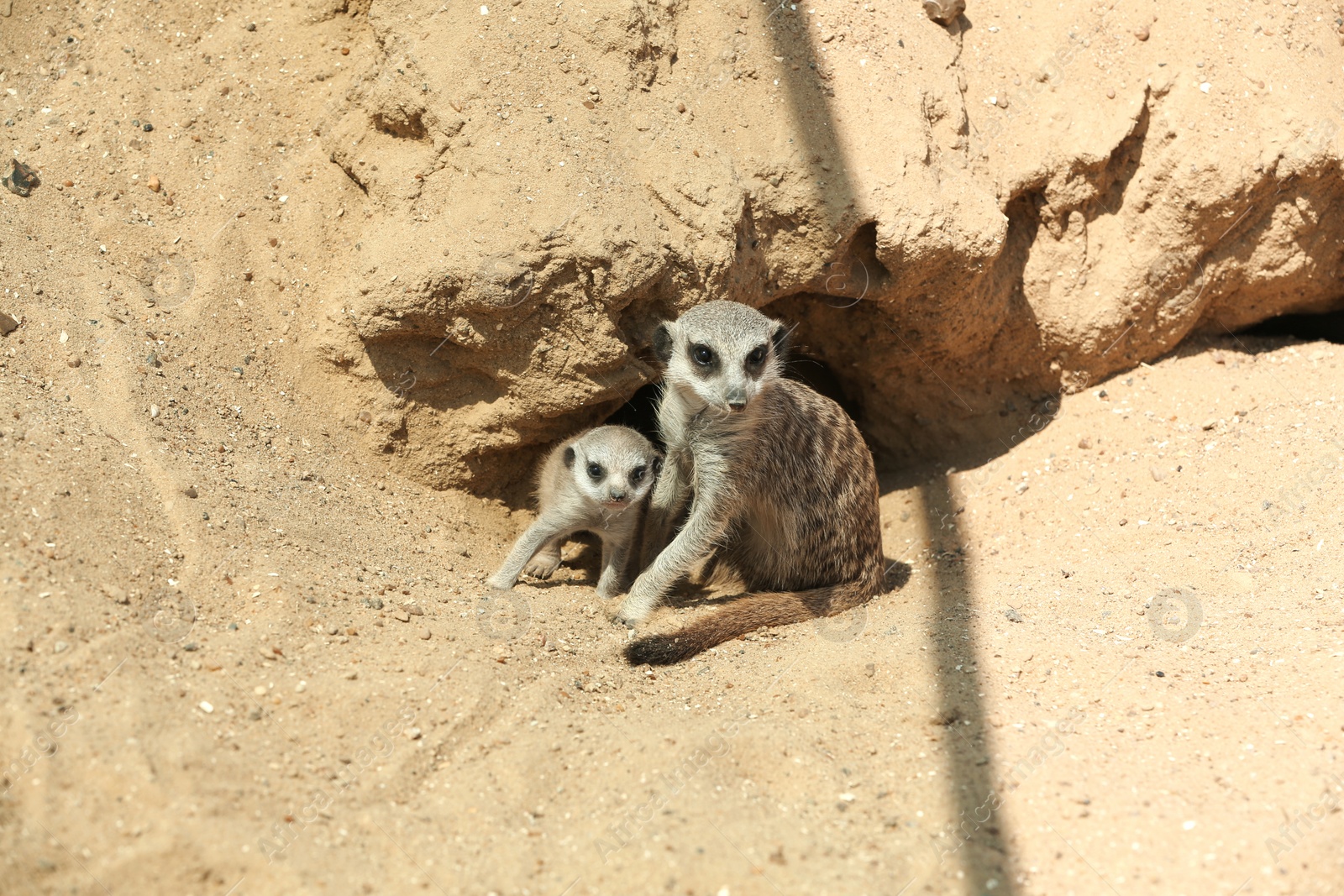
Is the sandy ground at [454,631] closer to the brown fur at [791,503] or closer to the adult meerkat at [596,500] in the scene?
the adult meerkat at [596,500]

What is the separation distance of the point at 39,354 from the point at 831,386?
11.6ft

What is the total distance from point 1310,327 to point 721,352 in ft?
12.6

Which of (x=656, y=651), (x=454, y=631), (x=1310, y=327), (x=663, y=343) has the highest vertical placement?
(x=663, y=343)

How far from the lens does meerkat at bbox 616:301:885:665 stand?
10.6ft

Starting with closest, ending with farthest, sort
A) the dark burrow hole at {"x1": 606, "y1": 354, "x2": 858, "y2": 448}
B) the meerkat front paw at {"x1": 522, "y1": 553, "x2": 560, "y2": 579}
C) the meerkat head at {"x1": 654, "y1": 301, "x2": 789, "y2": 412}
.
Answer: the meerkat head at {"x1": 654, "y1": 301, "x2": 789, "y2": 412} → the meerkat front paw at {"x1": 522, "y1": 553, "x2": 560, "y2": 579} → the dark burrow hole at {"x1": 606, "y1": 354, "x2": 858, "y2": 448}

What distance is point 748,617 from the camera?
11.2 feet

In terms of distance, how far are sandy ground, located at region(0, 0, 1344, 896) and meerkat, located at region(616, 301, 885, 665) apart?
0.20m

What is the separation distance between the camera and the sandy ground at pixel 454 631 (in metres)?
2.15

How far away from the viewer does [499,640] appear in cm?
300
